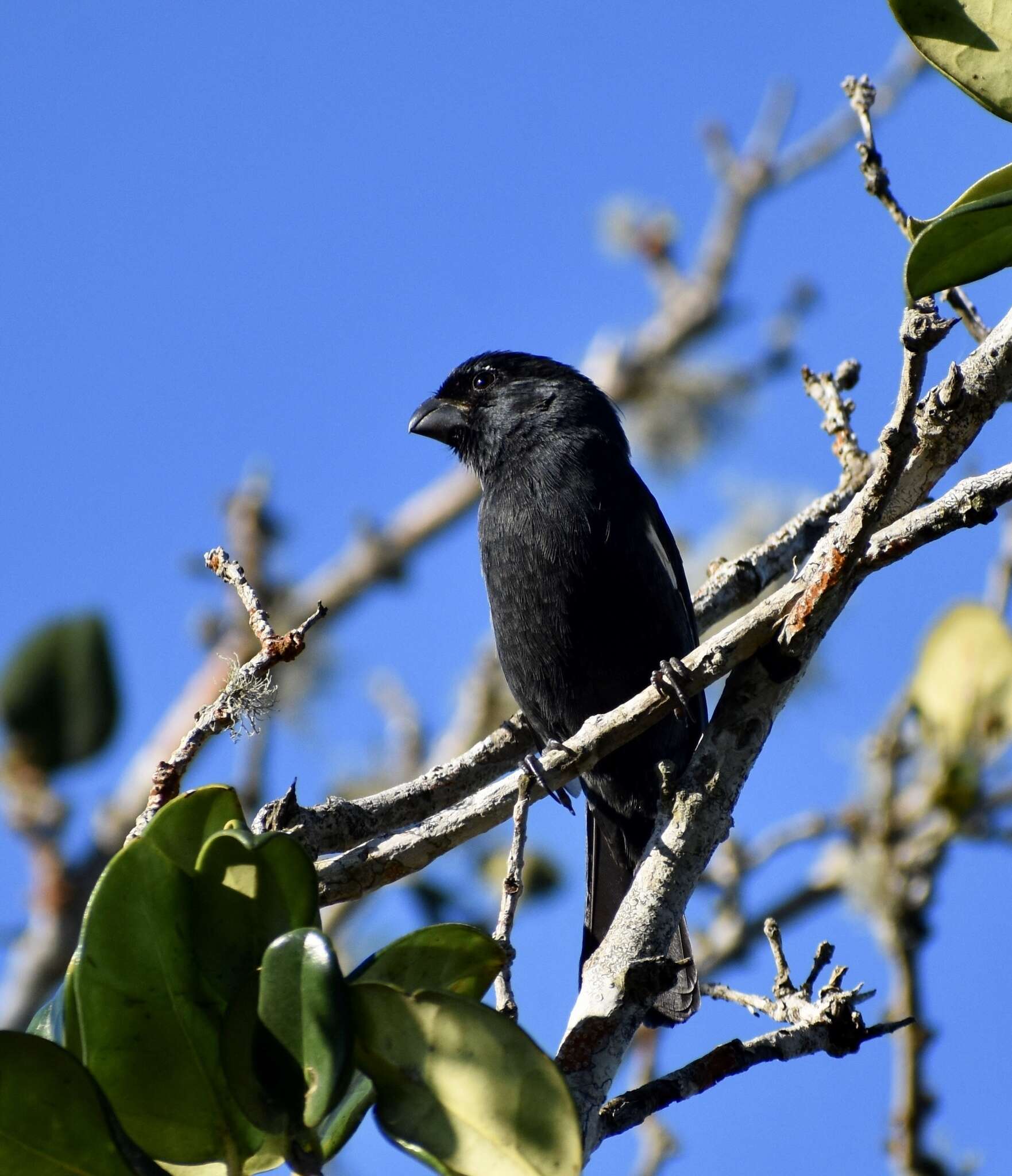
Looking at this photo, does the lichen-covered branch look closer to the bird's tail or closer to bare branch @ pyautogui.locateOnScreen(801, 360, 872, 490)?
the bird's tail

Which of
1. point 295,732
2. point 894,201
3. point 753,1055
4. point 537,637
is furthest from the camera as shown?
point 295,732

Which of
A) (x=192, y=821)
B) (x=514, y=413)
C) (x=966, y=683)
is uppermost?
(x=514, y=413)

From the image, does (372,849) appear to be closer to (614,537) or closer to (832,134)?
(614,537)

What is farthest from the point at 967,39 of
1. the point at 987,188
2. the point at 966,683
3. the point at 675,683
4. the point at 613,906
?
the point at 613,906

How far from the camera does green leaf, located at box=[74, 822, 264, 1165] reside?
1753mm

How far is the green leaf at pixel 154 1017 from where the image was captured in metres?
1.75

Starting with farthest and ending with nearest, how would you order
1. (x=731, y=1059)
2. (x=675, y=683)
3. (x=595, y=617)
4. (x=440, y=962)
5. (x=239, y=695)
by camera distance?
(x=595, y=617) → (x=675, y=683) → (x=239, y=695) → (x=731, y=1059) → (x=440, y=962)

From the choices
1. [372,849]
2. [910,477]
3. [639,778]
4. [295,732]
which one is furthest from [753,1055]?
[295,732]

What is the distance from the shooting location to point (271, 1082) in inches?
67.0

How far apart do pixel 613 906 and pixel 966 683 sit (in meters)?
1.34

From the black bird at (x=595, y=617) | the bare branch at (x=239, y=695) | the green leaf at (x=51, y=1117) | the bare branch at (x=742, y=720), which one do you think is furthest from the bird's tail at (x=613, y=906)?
the green leaf at (x=51, y=1117)

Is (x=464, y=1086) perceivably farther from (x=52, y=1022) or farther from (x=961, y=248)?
(x=961, y=248)

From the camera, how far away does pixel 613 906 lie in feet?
13.8

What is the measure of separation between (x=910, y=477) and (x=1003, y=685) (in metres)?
1.82
